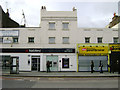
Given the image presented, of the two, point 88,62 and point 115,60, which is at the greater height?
point 115,60

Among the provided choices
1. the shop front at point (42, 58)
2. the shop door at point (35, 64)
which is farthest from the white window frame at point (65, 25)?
the shop door at point (35, 64)

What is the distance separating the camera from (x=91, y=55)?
2589cm

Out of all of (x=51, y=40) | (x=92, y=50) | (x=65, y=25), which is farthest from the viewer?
(x=65, y=25)

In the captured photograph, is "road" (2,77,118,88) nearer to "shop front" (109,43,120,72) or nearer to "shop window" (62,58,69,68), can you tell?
"shop front" (109,43,120,72)

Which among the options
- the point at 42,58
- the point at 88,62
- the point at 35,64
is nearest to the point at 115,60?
the point at 88,62

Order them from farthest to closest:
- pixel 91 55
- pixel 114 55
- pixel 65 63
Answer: pixel 65 63
pixel 91 55
pixel 114 55

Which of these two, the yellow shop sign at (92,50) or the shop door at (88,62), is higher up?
the yellow shop sign at (92,50)

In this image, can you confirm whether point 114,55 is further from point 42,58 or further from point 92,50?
point 42,58

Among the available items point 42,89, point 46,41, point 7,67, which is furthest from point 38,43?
point 42,89

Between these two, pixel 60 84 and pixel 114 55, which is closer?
pixel 60 84

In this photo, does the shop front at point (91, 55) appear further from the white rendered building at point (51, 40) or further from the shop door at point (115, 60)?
the shop door at point (115, 60)

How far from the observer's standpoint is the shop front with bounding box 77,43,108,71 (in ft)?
84.3

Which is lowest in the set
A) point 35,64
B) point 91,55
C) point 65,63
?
point 35,64

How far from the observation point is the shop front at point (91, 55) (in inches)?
1012
